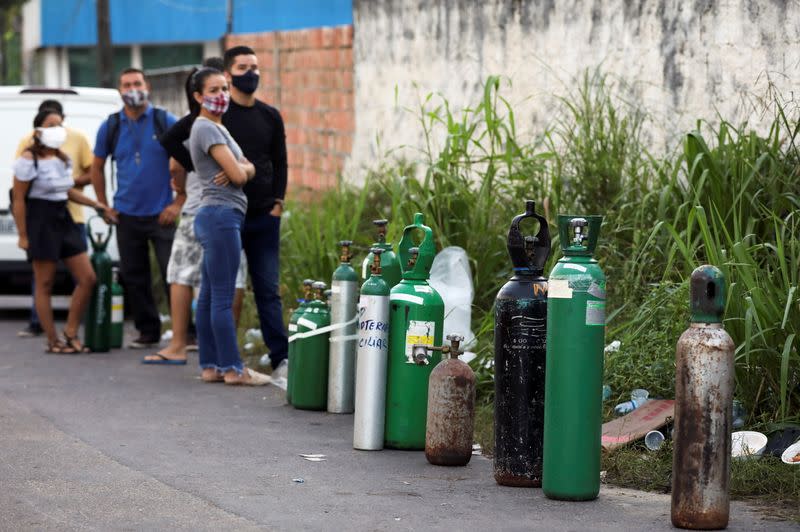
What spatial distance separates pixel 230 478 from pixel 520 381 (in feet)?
4.59

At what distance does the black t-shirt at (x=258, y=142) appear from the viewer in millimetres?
9773

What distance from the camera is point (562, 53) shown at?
37.9ft

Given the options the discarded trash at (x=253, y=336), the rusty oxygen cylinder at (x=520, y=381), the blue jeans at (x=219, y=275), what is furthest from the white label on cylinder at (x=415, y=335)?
the discarded trash at (x=253, y=336)

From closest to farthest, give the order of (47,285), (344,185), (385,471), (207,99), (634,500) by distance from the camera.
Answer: (634,500) < (385,471) < (207,99) < (47,285) < (344,185)

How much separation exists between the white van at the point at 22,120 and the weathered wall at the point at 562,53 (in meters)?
2.54

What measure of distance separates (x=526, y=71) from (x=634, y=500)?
6.36m

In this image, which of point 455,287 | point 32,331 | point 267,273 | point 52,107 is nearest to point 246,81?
point 267,273

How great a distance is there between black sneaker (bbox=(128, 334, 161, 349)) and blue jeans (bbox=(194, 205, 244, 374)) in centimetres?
240

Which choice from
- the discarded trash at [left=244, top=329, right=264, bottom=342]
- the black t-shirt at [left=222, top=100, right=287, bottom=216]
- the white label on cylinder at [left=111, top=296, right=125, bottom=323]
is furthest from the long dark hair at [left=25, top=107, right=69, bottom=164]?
the black t-shirt at [left=222, top=100, right=287, bottom=216]

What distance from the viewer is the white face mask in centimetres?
1134

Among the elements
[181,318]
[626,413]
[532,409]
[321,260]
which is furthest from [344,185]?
[532,409]

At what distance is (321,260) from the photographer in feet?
37.6

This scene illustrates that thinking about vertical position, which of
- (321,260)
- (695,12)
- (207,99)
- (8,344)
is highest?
(695,12)

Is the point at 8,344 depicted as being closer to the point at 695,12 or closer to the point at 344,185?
the point at 344,185
